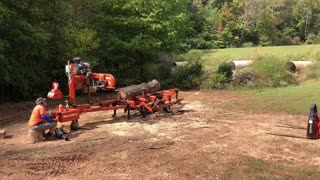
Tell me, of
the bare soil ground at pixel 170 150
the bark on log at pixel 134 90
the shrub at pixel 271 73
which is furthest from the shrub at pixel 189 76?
the bare soil ground at pixel 170 150

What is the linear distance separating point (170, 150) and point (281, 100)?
8.72 metres

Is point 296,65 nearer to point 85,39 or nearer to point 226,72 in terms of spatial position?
point 226,72

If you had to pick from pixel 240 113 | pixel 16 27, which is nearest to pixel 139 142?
pixel 240 113

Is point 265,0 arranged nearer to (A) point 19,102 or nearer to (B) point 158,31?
(B) point 158,31

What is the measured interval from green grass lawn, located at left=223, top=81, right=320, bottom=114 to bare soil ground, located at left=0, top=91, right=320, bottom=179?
1351mm

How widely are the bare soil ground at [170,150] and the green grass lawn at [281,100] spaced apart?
4.43ft

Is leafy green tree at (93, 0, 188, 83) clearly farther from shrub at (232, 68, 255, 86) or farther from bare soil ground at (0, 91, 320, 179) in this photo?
bare soil ground at (0, 91, 320, 179)

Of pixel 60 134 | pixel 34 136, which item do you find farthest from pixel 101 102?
pixel 34 136

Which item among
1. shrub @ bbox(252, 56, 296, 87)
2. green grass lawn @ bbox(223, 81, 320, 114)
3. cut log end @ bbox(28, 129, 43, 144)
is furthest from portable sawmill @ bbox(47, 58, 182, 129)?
shrub @ bbox(252, 56, 296, 87)

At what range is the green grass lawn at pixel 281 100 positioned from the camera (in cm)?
1542

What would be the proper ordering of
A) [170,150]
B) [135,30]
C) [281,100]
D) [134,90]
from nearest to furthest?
[170,150], [134,90], [281,100], [135,30]

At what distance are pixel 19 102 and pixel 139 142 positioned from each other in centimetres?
961

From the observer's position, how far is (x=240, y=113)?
14.8 meters

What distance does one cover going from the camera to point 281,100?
56.0 feet
